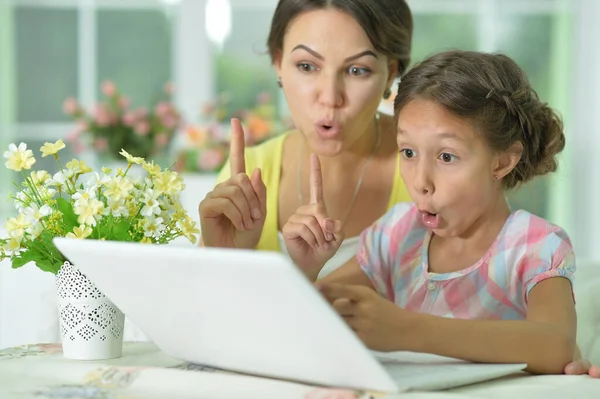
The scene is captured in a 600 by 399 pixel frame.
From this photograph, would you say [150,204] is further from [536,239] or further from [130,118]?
[130,118]

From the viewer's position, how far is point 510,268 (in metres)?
1.60

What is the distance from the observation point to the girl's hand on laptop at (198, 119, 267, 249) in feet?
5.65

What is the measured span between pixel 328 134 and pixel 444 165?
1.48 feet

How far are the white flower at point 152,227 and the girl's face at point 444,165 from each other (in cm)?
43

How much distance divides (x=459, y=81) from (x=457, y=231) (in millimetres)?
254

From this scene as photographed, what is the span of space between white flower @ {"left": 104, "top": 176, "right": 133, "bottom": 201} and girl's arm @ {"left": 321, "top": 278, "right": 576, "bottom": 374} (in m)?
0.39

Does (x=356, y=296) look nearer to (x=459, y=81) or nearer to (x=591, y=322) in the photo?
(x=459, y=81)

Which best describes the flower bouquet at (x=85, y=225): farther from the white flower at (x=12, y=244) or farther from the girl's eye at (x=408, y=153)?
the girl's eye at (x=408, y=153)

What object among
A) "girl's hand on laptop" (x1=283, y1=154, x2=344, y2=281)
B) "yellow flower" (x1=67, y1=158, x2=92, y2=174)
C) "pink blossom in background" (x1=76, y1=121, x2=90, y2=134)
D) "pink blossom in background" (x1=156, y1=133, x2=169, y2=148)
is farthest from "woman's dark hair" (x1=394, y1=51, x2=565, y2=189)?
"pink blossom in background" (x1=76, y1=121, x2=90, y2=134)

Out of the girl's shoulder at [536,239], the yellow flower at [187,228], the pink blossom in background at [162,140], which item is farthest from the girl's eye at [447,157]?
the pink blossom in background at [162,140]

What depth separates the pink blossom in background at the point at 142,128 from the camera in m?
4.57

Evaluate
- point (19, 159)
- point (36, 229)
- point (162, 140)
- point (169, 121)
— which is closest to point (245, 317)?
point (36, 229)

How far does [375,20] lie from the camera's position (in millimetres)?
1968

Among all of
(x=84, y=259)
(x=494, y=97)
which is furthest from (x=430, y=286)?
(x=84, y=259)
